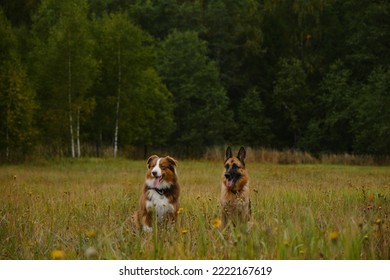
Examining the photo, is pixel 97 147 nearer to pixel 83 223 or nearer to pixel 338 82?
pixel 338 82

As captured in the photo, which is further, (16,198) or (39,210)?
(16,198)

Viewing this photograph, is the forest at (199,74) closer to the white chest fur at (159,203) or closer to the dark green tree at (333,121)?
the dark green tree at (333,121)

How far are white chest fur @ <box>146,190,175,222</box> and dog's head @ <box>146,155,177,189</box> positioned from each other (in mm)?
121

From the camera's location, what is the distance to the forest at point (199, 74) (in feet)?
92.1

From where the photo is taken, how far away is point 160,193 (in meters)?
6.69

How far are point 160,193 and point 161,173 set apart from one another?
35 centimetres

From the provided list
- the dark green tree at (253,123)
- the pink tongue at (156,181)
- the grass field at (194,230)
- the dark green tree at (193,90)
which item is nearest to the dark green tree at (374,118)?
the dark green tree at (253,123)

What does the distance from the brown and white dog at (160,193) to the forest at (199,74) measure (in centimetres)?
1682

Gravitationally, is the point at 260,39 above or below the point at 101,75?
above

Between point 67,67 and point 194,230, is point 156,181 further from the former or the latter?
point 67,67

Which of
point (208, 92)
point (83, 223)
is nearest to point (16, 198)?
point (83, 223)

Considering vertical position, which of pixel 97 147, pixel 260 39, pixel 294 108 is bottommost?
pixel 97 147

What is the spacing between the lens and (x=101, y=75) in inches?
1307
